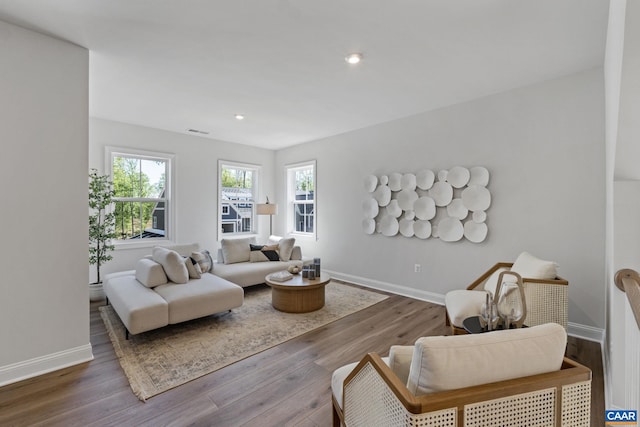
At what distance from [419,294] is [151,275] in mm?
3490

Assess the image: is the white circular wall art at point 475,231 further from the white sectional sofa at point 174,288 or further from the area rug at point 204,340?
the white sectional sofa at point 174,288

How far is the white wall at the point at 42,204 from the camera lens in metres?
2.15

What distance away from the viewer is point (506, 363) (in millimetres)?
1029

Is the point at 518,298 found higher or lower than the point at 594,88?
lower

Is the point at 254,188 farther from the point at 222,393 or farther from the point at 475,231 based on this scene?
the point at 222,393

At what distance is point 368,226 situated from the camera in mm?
4719

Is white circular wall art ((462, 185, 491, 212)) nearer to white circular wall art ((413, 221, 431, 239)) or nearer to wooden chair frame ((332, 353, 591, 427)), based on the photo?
white circular wall art ((413, 221, 431, 239))

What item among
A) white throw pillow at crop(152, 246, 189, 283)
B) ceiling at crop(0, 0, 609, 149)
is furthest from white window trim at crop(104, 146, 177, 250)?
white throw pillow at crop(152, 246, 189, 283)

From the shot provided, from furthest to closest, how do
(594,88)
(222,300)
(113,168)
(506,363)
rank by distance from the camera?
1. (113,168)
2. (222,300)
3. (594,88)
4. (506,363)

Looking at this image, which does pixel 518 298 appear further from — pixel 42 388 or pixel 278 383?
pixel 42 388

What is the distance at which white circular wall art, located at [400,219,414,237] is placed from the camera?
164 inches

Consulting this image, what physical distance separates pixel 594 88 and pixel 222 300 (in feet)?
14.5

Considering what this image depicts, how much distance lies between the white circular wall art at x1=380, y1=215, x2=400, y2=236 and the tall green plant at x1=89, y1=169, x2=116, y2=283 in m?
3.93

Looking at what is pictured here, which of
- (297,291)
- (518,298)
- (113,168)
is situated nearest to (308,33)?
(518,298)
